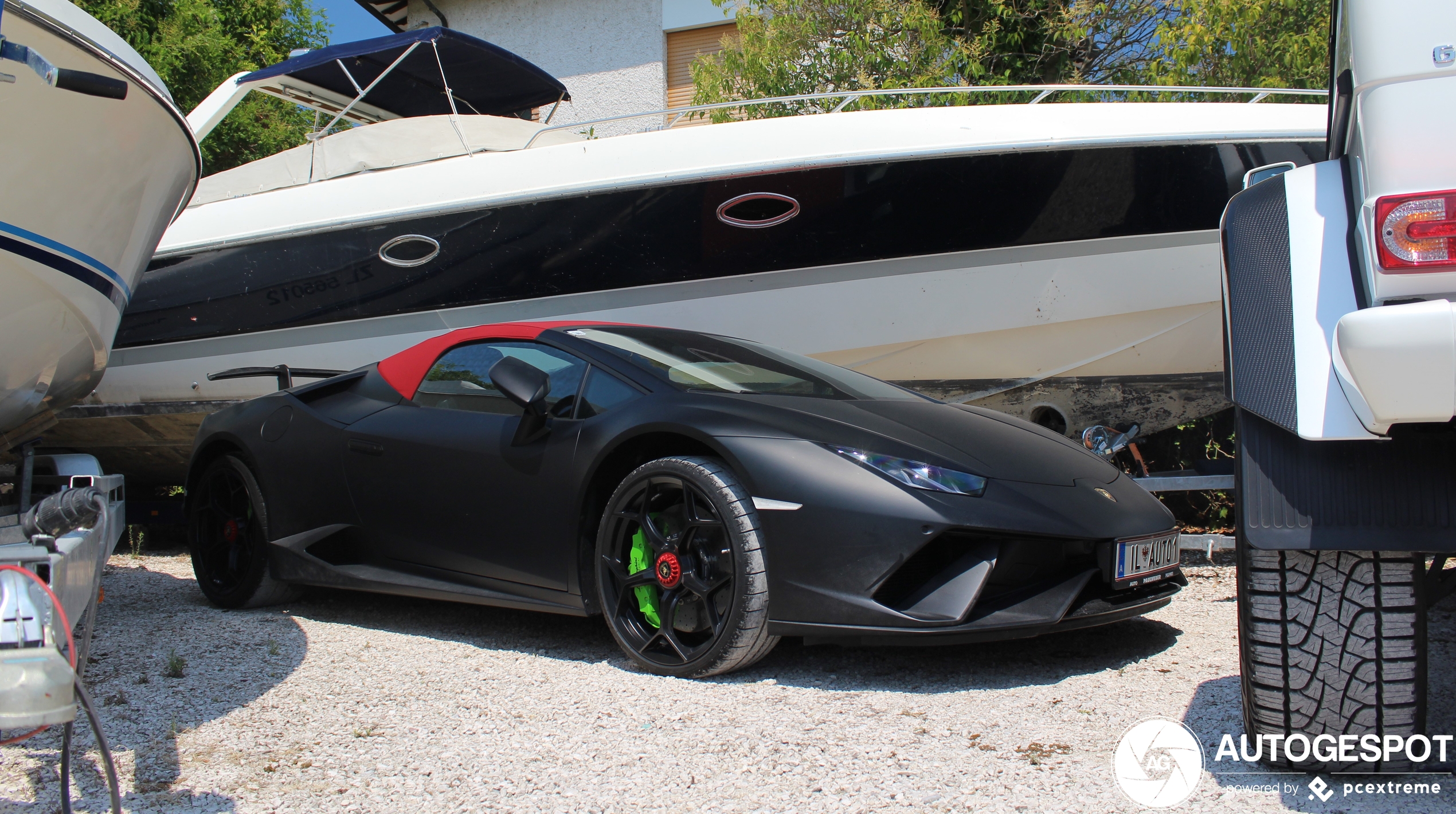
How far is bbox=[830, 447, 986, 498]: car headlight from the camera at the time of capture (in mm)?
2527

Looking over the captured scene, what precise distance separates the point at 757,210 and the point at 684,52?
8.24 metres

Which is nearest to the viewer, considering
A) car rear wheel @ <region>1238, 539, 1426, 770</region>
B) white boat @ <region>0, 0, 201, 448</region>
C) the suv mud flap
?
the suv mud flap

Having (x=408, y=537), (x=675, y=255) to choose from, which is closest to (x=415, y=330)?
(x=675, y=255)

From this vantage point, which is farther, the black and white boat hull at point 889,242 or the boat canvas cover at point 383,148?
the boat canvas cover at point 383,148

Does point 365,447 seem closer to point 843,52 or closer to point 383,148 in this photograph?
point 383,148

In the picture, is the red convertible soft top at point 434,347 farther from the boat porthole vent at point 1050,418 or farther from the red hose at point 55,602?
the boat porthole vent at point 1050,418

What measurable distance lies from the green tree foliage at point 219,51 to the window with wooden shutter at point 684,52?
4.46m

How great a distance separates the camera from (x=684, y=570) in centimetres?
271

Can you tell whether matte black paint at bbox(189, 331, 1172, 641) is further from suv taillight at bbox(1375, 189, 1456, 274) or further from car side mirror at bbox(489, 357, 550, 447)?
suv taillight at bbox(1375, 189, 1456, 274)

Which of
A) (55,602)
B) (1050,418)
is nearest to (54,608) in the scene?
(55,602)

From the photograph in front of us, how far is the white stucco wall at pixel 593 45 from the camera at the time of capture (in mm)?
12172

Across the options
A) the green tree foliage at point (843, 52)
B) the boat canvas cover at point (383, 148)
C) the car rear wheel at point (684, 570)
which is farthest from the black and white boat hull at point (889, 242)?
the green tree foliage at point (843, 52)

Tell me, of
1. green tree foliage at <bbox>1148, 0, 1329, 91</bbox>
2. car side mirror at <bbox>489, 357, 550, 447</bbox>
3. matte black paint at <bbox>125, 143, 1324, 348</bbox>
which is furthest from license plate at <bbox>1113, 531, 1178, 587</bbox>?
green tree foliage at <bbox>1148, 0, 1329, 91</bbox>

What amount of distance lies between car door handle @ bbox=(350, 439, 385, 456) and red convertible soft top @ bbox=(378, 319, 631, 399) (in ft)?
0.67
